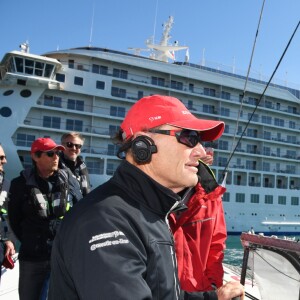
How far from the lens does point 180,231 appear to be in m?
1.74

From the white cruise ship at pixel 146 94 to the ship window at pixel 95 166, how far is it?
68mm

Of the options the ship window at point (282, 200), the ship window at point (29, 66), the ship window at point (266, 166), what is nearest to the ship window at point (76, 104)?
the ship window at point (29, 66)

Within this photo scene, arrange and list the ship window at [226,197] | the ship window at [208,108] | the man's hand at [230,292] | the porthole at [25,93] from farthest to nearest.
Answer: the ship window at [208,108] < the ship window at [226,197] < the porthole at [25,93] < the man's hand at [230,292]

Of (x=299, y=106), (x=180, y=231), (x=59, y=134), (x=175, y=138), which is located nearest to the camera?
(x=175, y=138)

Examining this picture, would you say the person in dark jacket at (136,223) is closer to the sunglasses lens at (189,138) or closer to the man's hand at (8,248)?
the sunglasses lens at (189,138)

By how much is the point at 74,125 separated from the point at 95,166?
3.11 m

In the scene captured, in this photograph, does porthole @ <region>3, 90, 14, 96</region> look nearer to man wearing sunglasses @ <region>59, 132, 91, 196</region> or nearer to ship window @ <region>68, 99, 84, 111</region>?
ship window @ <region>68, 99, 84, 111</region>

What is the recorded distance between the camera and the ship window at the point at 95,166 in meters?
21.2

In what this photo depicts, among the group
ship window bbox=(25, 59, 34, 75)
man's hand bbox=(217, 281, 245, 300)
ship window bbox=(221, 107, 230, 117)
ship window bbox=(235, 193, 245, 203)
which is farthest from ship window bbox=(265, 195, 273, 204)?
man's hand bbox=(217, 281, 245, 300)

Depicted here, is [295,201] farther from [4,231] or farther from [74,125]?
[4,231]

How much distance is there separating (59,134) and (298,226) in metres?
19.6

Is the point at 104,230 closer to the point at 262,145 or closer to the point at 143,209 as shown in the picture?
the point at 143,209

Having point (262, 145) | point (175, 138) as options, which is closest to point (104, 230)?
point (175, 138)

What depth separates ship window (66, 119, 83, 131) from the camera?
21547mm
